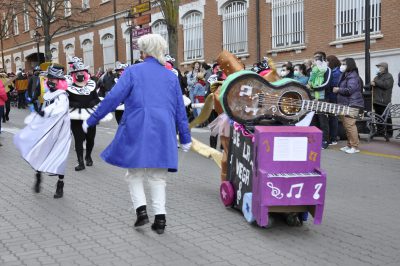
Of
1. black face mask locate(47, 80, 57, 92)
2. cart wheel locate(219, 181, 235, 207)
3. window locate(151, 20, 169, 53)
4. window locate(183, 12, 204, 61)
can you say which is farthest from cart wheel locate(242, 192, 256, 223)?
window locate(151, 20, 169, 53)

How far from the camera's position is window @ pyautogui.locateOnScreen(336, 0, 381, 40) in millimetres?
14758

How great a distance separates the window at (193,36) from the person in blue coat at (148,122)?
17391mm

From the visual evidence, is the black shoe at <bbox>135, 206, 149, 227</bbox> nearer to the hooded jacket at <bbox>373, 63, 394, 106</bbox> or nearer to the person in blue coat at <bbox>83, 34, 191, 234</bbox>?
the person in blue coat at <bbox>83, 34, 191, 234</bbox>

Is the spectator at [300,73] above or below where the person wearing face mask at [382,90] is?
above

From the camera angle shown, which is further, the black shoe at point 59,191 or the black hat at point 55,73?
the black hat at point 55,73

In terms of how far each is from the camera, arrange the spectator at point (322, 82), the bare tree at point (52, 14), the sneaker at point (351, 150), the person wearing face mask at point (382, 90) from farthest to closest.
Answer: the bare tree at point (52, 14)
the person wearing face mask at point (382, 90)
the spectator at point (322, 82)
the sneaker at point (351, 150)

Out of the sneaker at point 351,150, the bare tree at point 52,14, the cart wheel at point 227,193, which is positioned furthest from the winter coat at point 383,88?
the bare tree at point 52,14

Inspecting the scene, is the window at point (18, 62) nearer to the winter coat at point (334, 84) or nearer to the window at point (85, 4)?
the window at point (85, 4)

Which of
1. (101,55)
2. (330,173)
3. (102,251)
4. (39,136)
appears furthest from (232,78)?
(101,55)

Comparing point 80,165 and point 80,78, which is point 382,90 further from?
point 80,165

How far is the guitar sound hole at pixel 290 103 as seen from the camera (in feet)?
17.1

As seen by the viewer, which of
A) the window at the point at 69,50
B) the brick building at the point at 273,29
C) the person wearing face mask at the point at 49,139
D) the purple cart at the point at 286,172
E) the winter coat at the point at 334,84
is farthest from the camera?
the window at the point at 69,50

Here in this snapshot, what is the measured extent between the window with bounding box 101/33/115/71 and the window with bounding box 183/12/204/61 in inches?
274

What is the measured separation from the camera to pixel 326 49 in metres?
16.1
